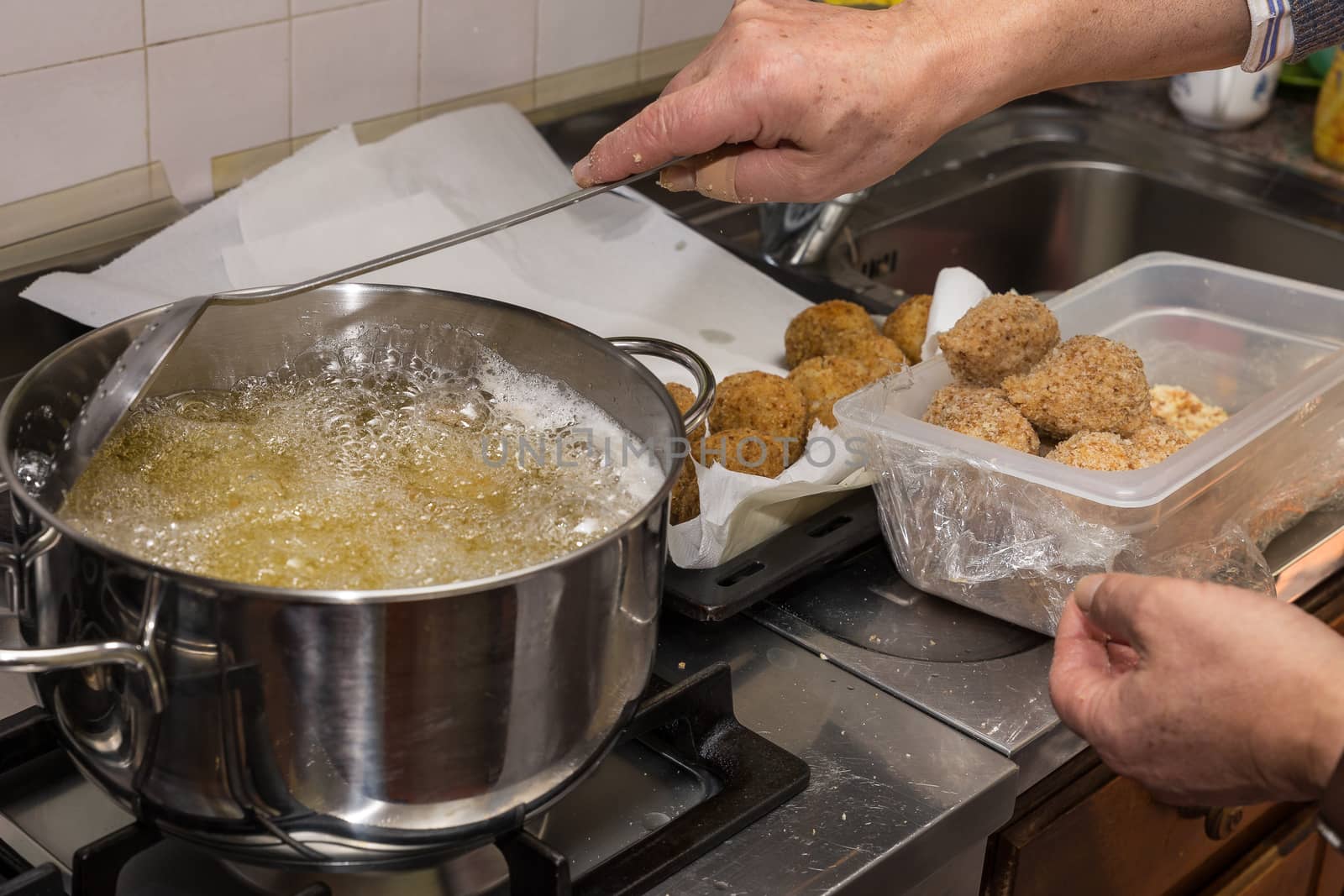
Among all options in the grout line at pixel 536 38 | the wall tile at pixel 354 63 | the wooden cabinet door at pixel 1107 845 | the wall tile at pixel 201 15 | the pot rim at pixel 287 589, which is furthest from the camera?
the grout line at pixel 536 38

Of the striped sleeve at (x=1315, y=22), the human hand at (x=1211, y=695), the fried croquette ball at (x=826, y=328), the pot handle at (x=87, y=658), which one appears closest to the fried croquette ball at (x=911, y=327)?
the fried croquette ball at (x=826, y=328)

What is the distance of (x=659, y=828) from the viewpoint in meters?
0.71

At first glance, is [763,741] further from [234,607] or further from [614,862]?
[234,607]

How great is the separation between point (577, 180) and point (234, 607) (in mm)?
476

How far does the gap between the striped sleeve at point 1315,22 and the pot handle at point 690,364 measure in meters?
0.56

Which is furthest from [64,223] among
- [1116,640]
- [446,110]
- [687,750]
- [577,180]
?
[1116,640]

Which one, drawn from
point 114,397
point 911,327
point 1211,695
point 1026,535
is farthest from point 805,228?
point 114,397

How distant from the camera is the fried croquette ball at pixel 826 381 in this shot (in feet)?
3.40

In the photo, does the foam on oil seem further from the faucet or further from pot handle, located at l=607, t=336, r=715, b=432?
the faucet

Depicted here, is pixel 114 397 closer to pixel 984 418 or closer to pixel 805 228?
pixel 984 418

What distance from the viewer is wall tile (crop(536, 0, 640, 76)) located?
1.54 m

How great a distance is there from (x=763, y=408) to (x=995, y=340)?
0.59 feet

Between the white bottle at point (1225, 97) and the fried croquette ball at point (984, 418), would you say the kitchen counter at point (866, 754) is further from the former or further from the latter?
the white bottle at point (1225, 97)

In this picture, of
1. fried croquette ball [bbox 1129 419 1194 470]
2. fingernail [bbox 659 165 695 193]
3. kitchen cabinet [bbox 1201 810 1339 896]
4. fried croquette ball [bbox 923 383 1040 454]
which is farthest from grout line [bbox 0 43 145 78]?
kitchen cabinet [bbox 1201 810 1339 896]
